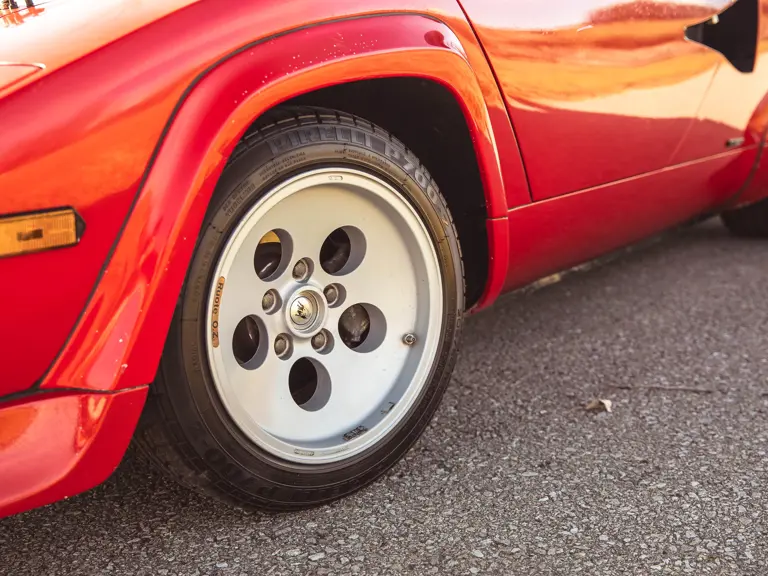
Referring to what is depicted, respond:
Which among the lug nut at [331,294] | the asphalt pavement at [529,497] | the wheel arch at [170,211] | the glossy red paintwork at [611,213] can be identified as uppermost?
the wheel arch at [170,211]

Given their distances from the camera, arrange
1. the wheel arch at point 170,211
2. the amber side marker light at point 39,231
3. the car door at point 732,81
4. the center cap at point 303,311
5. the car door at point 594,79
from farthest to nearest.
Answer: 1. the car door at point 732,81
2. the car door at point 594,79
3. the center cap at point 303,311
4. the wheel arch at point 170,211
5. the amber side marker light at point 39,231

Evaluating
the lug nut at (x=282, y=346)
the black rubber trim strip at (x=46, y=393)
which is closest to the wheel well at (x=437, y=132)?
the lug nut at (x=282, y=346)

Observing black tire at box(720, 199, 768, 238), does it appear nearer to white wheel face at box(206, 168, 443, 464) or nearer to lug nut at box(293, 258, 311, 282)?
white wheel face at box(206, 168, 443, 464)

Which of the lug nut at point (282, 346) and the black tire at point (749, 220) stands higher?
the lug nut at point (282, 346)

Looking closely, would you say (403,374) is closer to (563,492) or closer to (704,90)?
(563,492)

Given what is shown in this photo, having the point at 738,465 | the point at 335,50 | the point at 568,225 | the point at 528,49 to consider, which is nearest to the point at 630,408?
the point at 738,465

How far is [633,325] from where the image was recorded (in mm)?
3031

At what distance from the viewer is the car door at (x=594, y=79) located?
213 cm

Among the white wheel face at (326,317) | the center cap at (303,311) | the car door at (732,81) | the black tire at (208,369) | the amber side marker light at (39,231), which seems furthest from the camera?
the car door at (732,81)

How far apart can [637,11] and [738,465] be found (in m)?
1.25

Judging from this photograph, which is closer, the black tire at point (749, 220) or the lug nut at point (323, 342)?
the lug nut at point (323, 342)

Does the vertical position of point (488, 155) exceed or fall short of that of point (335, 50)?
it falls short

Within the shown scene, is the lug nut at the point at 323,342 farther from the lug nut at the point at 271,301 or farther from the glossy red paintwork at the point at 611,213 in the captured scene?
the glossy red paintwork at the point at 611,213

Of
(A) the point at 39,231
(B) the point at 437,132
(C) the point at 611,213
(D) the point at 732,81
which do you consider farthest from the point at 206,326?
(D) the point at 732,81
